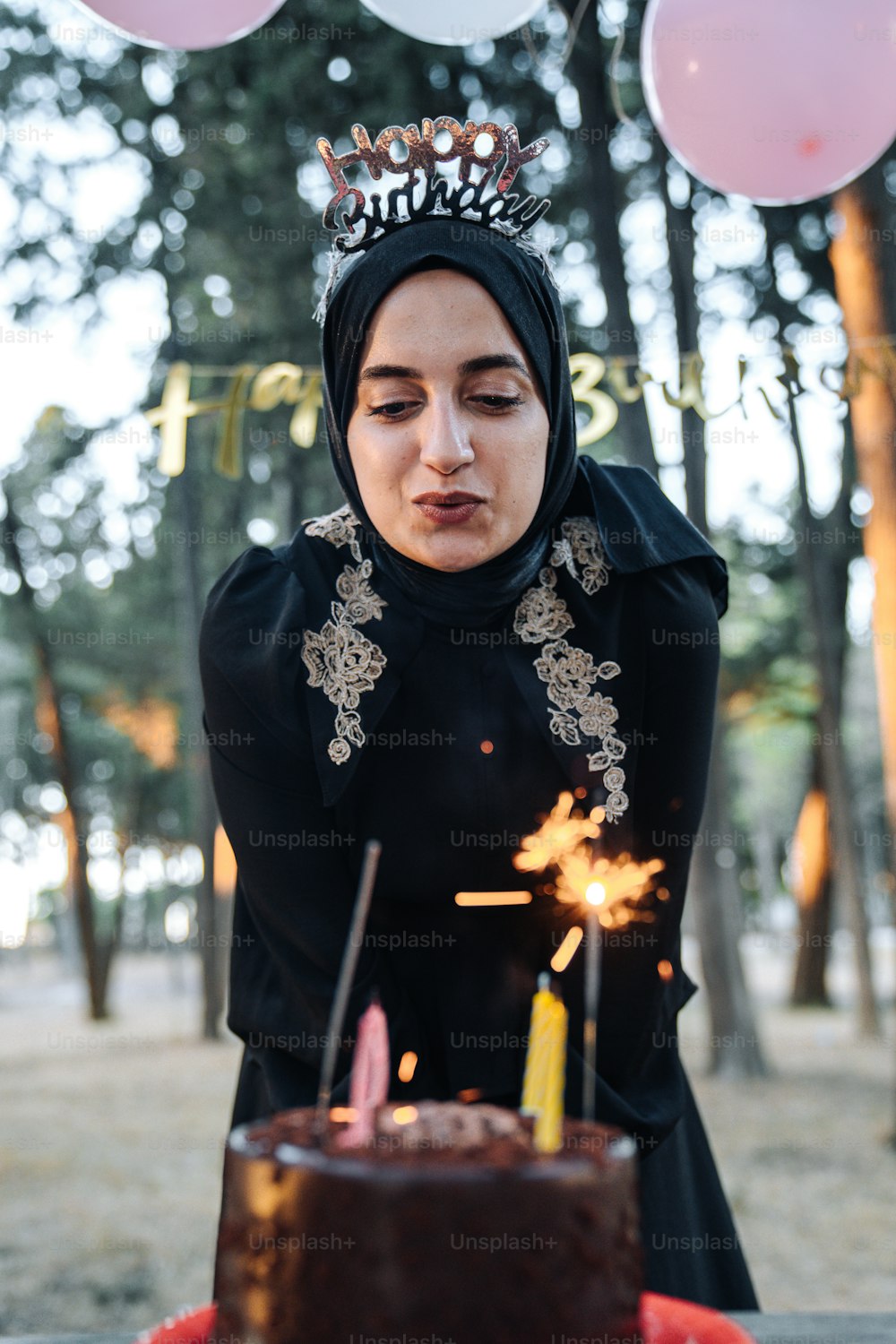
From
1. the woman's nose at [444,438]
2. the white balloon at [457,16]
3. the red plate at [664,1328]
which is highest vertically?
the white balloon at [457,16]

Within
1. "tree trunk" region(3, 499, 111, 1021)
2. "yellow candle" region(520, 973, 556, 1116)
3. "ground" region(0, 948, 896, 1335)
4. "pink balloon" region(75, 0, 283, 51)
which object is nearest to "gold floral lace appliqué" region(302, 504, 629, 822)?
"yellow candle" region(520, 973, 556, 1116)

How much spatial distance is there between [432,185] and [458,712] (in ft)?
2.17

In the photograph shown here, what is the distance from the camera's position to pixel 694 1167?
1.75 m

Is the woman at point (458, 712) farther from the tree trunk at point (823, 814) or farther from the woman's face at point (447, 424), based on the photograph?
the tree trunk at point (823, 814)

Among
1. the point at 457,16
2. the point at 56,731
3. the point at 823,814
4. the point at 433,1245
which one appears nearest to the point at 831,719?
the point at 823,814

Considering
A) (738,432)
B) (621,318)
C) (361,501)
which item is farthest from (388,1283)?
(621,318)

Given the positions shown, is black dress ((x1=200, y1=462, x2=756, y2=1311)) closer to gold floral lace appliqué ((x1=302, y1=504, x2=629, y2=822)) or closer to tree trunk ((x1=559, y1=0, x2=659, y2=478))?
gold floral lace appliqué ((x1=302, y1=504, x2=629, y2=822))

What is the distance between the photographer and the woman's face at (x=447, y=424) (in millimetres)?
1420

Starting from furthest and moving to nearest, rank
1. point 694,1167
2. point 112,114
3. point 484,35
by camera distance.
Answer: point 112,114
point 484,35
point 694,1167

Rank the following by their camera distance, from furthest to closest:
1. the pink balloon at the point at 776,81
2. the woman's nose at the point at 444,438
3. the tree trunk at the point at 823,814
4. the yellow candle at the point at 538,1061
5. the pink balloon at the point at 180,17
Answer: the tree trunk at the point at 823,814 < the pink balloon at the point at 776,81 < the pink balloon at the point at 180,17 < the woman's nose at the point at 444,438 < the yellow candle at the point at 538,1061

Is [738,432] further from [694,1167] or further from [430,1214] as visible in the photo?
[430,1214]

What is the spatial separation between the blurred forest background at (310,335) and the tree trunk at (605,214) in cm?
2

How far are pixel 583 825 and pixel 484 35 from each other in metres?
2.79

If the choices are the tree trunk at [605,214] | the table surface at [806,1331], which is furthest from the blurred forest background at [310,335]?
the table surface at [806,1331]
